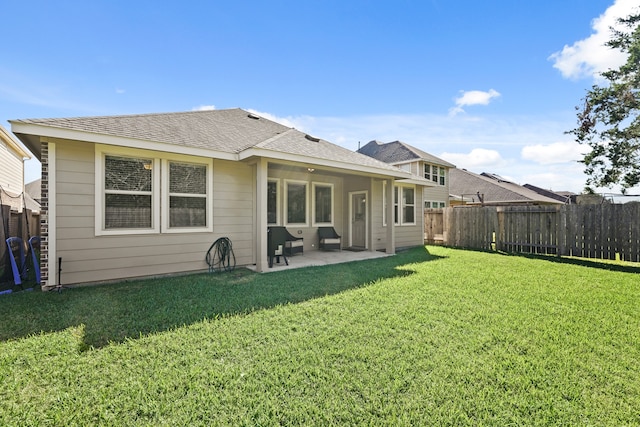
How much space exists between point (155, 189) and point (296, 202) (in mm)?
4086

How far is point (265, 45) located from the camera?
9.65m

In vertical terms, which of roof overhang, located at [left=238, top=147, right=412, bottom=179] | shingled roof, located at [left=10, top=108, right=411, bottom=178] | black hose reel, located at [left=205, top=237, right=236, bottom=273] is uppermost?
shingled roof, located at [left=10, top=108, right=411, bottom=178]

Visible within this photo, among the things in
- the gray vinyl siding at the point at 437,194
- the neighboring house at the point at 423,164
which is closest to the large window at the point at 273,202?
the neighboring house at the point at 423,164

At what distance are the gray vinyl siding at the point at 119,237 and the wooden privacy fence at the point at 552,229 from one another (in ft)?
A: 28.0

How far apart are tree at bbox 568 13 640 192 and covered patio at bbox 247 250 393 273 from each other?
12209mm

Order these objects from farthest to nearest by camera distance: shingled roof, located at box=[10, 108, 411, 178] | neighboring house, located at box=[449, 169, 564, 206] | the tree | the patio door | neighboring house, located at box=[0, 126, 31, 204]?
neighboring house, located at box=[449, 169, 564, 206] < the tree < neighboring house, located at box=[0, 126, 31, 204] < the patio door < shingled roof, located at box=[10, 108, 411, 178]

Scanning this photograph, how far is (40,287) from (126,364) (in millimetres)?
4137

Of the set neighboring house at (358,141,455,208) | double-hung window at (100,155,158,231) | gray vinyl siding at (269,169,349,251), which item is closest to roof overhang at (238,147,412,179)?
gray vinyl siding at (269,169,349,251)

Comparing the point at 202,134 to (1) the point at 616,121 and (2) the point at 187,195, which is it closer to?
(2) the point at 187,195

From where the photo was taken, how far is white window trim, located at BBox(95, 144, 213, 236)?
17.3ft

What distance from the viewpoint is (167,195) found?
5.96 meters

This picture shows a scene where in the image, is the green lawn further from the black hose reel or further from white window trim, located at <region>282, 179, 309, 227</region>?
white window trim, located at <region>282, 179, 309, 227</region>

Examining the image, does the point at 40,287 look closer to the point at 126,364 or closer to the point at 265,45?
the point at 126,364

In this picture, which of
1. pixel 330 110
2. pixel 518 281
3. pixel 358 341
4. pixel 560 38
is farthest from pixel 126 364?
pixel 560 38
